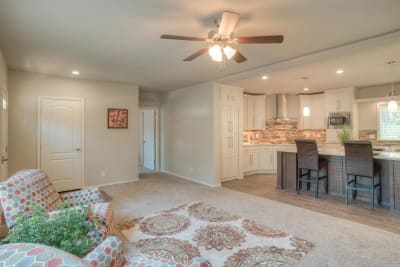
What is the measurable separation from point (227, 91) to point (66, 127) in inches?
152

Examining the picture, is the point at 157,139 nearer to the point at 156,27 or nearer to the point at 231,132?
the point at 231,132

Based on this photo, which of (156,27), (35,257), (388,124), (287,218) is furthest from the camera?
(388,124)

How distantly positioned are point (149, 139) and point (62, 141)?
9.74 ft

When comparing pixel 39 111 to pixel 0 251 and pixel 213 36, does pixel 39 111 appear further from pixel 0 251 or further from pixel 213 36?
pixel 0 251

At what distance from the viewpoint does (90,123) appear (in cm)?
520

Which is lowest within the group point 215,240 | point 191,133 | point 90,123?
point 215,240

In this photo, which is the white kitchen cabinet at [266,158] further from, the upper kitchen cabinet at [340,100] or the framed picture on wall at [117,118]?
the framed picture on wall at [117,118]

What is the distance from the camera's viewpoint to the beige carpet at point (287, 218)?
2.29 m

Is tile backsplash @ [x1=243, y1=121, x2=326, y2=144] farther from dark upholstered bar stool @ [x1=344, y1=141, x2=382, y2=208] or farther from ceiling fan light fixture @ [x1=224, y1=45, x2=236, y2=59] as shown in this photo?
ceiling fan light fixture @ [x1=224, y1=45, x2=236, y2=59]

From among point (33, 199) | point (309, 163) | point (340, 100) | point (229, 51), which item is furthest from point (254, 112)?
point (33, 199)

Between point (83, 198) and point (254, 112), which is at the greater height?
point (254, 112)

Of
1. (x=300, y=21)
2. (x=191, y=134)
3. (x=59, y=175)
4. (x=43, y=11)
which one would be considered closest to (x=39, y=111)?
(x=59, y=175)

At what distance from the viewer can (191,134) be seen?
5.94 metres

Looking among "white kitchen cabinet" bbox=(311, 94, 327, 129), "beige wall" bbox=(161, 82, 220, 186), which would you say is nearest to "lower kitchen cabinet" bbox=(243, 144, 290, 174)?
"white kitchen cabinet" bbox=(311, 94, 327, 129)
